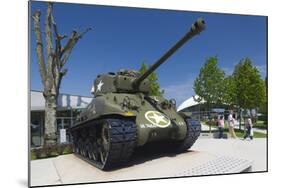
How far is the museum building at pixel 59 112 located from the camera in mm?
6895

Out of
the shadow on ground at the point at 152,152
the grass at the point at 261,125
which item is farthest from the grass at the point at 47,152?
the grass at the point at 261,125

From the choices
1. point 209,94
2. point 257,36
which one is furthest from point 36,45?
point 257,36

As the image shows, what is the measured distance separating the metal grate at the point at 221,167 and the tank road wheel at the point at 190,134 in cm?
67

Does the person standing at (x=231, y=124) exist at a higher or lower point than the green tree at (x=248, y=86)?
lower

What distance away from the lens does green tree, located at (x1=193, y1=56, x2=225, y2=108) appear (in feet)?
27.4

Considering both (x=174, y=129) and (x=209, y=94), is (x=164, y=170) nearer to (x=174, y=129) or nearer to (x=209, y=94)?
(x=174, y=129)

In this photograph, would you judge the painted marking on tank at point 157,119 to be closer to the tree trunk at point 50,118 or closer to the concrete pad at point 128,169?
the concrete pad at point 128,169

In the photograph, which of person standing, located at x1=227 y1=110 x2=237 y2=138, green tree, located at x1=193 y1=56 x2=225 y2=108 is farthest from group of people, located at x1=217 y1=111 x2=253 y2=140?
green tree, located at x1=193 y1=56 x2=225 y2=108

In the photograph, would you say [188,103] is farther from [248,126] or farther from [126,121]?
[126,121]

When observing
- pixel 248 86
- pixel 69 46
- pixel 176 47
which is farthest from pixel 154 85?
pixel 69 46

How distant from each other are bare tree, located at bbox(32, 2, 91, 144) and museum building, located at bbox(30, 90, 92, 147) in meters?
0.10

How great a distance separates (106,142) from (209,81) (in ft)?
8.73

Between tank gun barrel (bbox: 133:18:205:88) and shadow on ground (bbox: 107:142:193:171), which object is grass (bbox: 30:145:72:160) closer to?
shadow on ground (bbox: 107:142:193:171)

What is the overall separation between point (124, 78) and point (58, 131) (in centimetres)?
179
